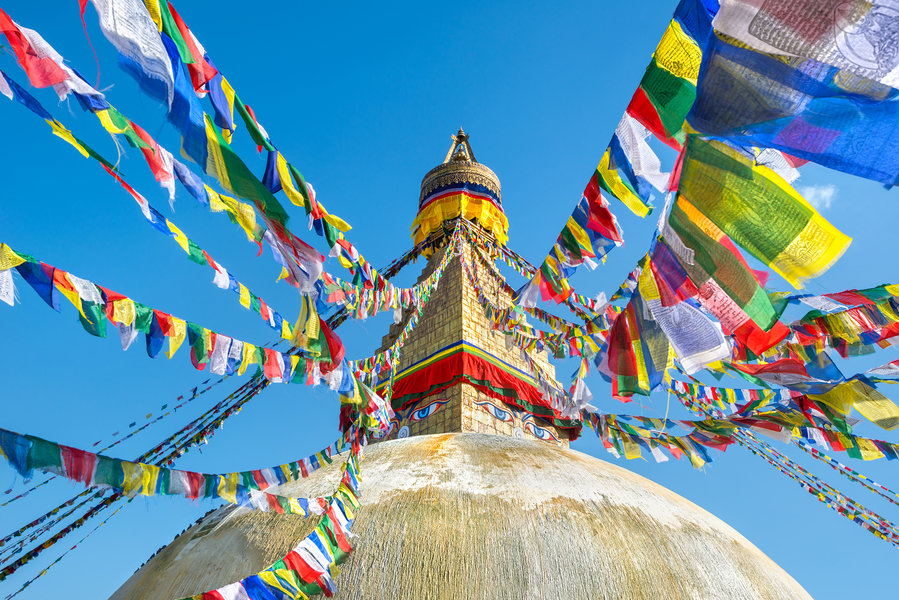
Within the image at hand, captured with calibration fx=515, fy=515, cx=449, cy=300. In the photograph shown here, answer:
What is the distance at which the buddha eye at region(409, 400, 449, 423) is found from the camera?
7684 millimetres

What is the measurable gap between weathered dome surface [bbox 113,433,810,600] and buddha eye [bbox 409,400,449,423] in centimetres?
289

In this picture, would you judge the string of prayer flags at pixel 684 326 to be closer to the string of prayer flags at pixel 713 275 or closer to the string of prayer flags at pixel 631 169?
the string of prayer flags at pixel 713 275

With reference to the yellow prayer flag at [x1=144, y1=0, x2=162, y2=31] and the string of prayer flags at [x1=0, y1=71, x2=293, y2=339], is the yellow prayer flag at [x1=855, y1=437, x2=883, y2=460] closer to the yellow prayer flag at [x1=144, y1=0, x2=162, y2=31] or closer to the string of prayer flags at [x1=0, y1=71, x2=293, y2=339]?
the string of prayer flags at [x1=0, y1=71, x2=293, y2=339]

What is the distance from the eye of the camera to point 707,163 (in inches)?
94.7

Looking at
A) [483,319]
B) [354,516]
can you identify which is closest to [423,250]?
[483,319]

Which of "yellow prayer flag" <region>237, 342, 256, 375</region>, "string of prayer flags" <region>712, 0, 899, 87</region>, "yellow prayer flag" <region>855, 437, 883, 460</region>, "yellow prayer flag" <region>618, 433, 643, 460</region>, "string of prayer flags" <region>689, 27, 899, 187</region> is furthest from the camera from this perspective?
"yellow prayer flag" <region>618, 433, 643, 460</region>

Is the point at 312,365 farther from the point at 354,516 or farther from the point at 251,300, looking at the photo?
the point at 354,516

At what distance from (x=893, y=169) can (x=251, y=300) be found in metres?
3.66

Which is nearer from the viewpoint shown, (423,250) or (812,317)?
(812,317)

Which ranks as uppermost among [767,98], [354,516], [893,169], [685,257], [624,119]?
[624,119]

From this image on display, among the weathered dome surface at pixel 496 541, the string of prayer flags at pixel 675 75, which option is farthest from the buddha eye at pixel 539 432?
the string of prayer flags at pixel 675 75

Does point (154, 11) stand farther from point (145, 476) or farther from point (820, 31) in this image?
point (145, 476)

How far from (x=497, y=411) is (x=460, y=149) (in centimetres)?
842

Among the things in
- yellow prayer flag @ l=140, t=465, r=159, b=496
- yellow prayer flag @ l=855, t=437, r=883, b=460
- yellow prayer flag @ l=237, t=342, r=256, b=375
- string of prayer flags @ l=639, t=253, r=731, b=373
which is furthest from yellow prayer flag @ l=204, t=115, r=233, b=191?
yellow prayer flag @ l=855, t=437, r=883, b=460
